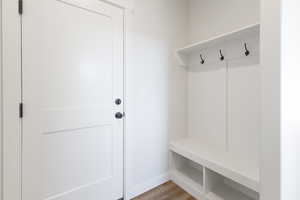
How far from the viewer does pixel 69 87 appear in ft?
4.80

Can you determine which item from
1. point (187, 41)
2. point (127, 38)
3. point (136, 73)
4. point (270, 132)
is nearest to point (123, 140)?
point (136, 73)

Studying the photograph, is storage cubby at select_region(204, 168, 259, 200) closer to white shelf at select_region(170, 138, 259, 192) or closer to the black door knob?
white shelf at select_region(170, 138, 259, 192)

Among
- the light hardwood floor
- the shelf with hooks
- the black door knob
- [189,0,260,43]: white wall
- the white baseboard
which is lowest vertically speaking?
the light hardwood floor

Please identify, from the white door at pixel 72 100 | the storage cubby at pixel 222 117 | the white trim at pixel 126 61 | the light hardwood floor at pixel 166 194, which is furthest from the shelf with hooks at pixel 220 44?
the light hardwood floor at pixel 166 194

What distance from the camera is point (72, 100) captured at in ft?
4.87

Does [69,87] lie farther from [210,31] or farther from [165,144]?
[210,31]

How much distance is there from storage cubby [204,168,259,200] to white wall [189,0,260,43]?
5.23 feet

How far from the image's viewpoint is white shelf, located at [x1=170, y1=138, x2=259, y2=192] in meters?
1.41

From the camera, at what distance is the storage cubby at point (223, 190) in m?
1.72

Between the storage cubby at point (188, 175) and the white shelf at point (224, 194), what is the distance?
0.11 meters

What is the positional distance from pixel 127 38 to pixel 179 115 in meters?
1.20

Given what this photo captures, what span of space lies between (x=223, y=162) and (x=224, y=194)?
15.2 inches
